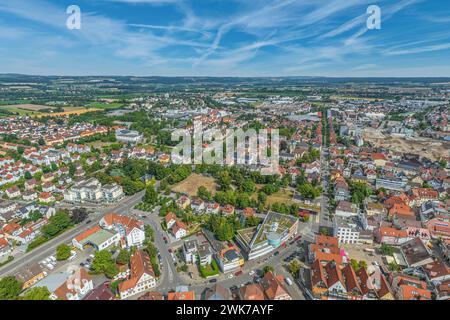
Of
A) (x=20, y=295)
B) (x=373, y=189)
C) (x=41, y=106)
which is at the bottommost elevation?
(x=20, y=295)

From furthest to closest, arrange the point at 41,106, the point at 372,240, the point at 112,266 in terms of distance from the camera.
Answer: the point at 41,106 → the point at 372,240 → the point at 112,266

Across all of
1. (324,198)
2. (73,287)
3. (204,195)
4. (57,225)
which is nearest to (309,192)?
(324,198)

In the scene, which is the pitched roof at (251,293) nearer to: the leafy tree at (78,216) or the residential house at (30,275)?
the residential house at (30,275)

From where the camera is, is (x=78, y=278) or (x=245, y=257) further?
(x=245, y=257)

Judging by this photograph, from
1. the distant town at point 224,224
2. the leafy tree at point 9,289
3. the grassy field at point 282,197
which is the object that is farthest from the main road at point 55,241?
the grassy field at point 282,197
